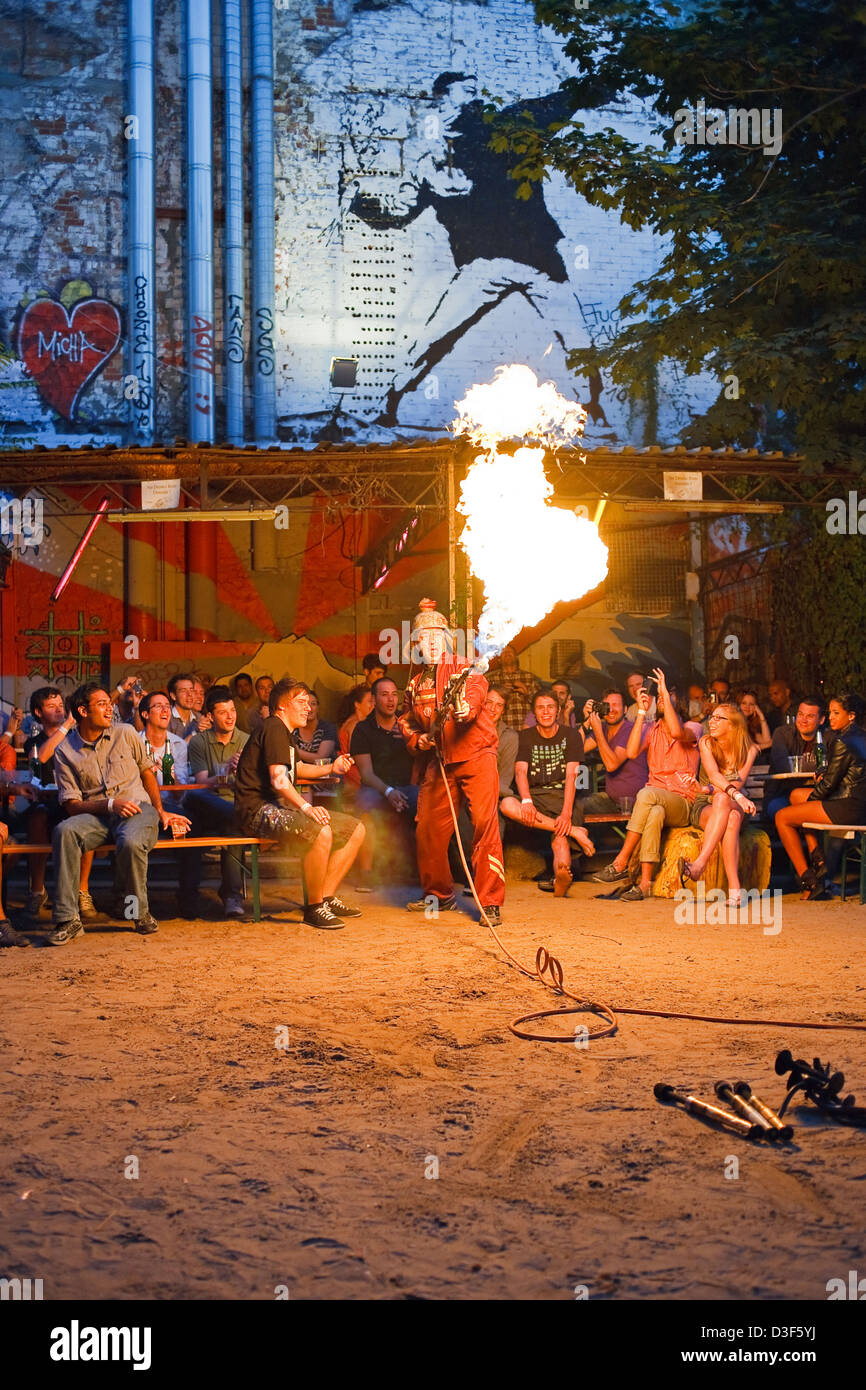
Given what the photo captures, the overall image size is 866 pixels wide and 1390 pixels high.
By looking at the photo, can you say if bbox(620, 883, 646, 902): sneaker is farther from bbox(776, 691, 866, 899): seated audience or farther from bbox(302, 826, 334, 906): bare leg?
bbox(302, 826, 334, 906): bare leg

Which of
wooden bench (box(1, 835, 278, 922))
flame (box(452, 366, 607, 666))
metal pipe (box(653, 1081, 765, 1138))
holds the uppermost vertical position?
flame (box(452, 366, 607, 666))

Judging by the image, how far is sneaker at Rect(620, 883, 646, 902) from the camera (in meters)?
9.94

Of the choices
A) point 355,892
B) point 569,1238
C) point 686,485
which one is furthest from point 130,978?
point 686,485

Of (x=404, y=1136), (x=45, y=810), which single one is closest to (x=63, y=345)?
(x=45, y=810)

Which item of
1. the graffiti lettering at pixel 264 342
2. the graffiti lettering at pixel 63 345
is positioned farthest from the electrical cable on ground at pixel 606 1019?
the graffiti lettering at pixel 63 345

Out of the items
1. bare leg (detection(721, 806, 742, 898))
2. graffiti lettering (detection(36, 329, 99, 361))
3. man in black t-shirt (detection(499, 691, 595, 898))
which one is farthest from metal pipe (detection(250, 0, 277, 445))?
bare leg (detection(721, 806, 742, 898))

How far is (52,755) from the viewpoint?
374 inches

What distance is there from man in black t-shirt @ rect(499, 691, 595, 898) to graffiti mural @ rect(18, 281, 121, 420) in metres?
10.6

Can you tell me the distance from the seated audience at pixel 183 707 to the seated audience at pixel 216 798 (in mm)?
479

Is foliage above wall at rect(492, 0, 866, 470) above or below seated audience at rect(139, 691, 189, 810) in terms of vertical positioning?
above

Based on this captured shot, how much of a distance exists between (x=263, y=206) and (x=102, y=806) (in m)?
12.5

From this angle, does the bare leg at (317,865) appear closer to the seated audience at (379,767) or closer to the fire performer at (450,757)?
the fire performer at (450,757)

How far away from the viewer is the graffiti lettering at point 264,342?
18.0m
